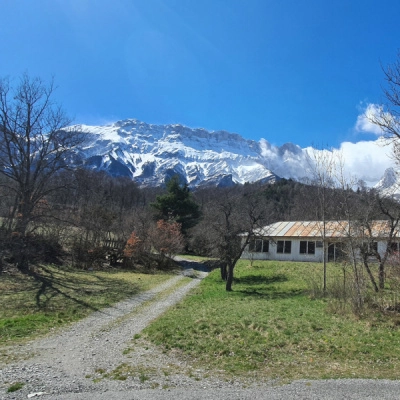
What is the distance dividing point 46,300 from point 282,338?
10370mm

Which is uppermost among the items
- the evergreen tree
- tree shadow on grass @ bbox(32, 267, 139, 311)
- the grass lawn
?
the evergreen tree

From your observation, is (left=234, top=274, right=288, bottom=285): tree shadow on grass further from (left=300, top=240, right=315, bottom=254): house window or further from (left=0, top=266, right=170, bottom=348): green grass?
(left=300, top=240, right=315, bottom=254): house window

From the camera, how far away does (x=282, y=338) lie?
29.9ft

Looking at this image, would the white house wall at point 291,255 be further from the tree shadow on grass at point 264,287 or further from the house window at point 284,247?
the tree shadow on grass at point 264,287

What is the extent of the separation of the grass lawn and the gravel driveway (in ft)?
1.88

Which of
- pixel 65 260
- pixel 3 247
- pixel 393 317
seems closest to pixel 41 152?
pixel 3 247

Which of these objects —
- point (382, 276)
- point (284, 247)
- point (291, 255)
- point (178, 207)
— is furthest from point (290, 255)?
point (178, 207)

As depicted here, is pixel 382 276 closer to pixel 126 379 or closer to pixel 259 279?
pixel 259 279

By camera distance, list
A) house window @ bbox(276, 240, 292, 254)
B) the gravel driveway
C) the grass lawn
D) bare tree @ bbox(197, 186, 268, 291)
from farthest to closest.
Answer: house window @ bbox(276, 240, 292, 254)
bare tree @ bbox(197, 186, 268, 291)
the grass lawn
the gravel driveway

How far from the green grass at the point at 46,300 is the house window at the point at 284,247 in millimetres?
18697

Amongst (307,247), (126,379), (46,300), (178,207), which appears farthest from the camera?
(178,207)

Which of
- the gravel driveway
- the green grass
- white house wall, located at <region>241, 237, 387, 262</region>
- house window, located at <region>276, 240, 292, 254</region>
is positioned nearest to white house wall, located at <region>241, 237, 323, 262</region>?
white house wall, located at <region>241, 237, 387, 262</region>

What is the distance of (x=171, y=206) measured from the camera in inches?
1902

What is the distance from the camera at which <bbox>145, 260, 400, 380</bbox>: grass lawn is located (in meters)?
6.98
